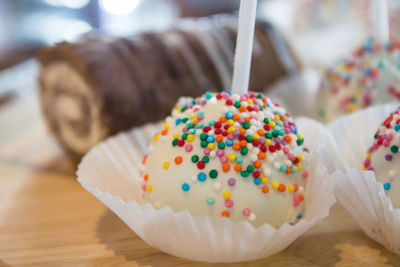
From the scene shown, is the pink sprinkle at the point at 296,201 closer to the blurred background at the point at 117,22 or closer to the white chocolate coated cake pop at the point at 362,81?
the white chocolate coated cake pop at the point at 362,81

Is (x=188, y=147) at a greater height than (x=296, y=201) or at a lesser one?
greater

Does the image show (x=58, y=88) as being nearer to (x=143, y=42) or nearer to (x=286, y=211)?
(x=143, y=42)

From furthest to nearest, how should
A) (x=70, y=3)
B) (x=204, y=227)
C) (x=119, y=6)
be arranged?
(x=119, y=6)
(x=70, y=3)
(x=204, y=227)

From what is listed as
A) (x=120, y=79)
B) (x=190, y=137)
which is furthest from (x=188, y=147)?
(x=120, y=79)

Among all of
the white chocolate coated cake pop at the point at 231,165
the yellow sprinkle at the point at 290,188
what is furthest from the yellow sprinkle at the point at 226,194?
the yellow sprinkle at the point at 290,188

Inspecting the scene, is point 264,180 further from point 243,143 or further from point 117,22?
point 117,22

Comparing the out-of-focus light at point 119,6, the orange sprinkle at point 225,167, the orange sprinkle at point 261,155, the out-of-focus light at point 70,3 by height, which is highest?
the out-of-focus light at point 119,6
